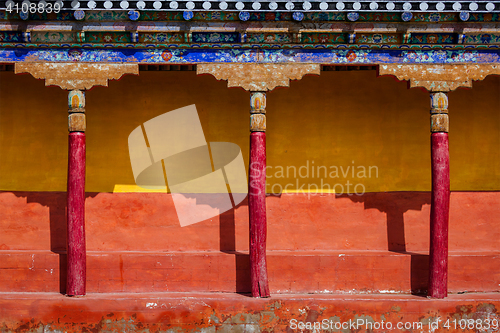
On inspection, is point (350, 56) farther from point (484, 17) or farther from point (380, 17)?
point (484, 17)

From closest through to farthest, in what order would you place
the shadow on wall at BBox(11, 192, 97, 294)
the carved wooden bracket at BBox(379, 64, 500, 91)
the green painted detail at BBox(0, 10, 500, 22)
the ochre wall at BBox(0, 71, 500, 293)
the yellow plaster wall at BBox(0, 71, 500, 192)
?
the green painted detail at BBox(0, 10, 500, 22) → the carved wooden bracket at BBox(379, 64, 500, 91) → the shadow on wall at BBox(11, 192, 97, 294) → the ochre wall at BBox(0, 71, 500, 293) → the yellow plaster wall at BBox(0, 71, 500, 192)

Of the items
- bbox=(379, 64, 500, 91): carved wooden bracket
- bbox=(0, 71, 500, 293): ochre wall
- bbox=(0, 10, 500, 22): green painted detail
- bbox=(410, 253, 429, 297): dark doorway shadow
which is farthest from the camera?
bbox=(0, 71, 500, 293): ochre wall

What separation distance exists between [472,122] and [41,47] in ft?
22.8

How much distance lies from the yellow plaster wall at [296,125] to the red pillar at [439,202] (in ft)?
4.40

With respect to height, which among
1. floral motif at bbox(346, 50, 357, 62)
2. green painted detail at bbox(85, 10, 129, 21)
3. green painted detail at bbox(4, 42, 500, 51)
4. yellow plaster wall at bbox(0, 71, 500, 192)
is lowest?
yellow plaster wall at bbox(0, 71, 500, 192)

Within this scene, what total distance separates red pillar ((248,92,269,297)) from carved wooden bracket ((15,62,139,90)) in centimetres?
186

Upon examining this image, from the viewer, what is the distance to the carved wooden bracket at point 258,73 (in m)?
7.98

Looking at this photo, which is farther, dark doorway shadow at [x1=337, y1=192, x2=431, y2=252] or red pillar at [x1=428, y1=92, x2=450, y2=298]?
dark doorway shadow at [x1=337, y1=192, x2=431, y2=252]

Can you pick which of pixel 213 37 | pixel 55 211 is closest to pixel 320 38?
pixel 213 37

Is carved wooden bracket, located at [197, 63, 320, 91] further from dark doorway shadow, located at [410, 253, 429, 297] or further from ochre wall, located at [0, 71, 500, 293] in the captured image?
dark doorway shadow, located at [410, 253, 429, 297]

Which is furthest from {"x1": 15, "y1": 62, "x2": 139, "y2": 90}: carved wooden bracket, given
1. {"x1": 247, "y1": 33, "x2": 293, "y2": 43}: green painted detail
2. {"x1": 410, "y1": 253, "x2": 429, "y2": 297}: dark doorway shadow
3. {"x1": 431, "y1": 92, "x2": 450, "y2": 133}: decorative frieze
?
{"x1": 410, "y1": 253, "x2": 429, "y2": 297}: dark doorway shadow

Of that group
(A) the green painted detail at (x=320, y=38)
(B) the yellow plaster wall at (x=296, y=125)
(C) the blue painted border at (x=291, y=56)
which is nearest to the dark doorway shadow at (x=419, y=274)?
(B) the yellow plaster wall at (x=296, y=125)

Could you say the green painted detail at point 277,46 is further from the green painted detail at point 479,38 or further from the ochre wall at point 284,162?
the ochre wall at point 284,162

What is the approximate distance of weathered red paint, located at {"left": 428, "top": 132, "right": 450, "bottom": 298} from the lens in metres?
7.98
